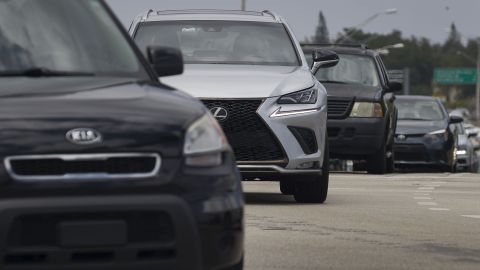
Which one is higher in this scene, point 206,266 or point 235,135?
point 206,266

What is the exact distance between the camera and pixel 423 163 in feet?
89.5

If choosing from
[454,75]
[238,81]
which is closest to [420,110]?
[238,81]

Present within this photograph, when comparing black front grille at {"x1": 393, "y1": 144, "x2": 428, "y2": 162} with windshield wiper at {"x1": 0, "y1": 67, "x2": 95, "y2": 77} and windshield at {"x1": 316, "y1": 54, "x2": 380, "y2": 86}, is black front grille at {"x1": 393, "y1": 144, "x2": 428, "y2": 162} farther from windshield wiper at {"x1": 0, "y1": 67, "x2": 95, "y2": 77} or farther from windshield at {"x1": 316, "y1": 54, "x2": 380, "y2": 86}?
windshield wiper at {"x1": 0, "y1": 67, "x2": 95, "y2": 77}

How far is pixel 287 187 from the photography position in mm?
14547

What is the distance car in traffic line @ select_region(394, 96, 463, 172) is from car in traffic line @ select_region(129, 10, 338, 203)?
12.9 metres

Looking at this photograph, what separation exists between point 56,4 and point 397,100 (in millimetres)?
22007

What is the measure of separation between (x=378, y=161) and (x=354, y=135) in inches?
30.7

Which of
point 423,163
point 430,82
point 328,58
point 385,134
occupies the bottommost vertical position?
point 430,82

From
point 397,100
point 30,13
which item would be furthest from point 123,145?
point 397,100

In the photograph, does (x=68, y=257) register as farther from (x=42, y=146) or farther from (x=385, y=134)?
(x=385, y=134)

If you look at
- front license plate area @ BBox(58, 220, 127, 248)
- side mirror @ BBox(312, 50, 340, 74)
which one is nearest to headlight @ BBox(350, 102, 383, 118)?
side mirror @ BBox(312, 50, 340, 74)

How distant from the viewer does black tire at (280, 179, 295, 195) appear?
14.0 m

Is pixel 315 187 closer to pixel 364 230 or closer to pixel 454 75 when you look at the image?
pixel 364 230

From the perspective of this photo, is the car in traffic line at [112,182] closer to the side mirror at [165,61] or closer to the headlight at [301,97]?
the side mirror at [165,61]
